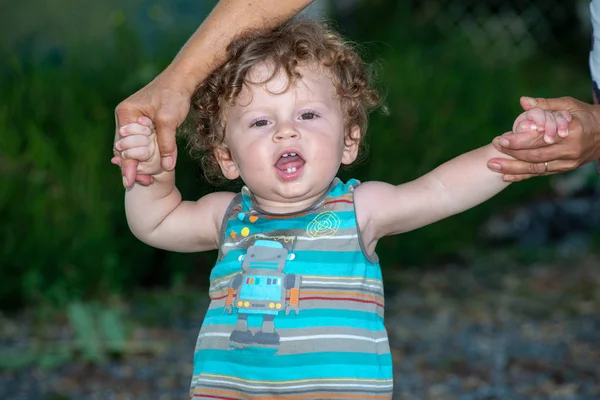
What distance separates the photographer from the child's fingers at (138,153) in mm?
2281

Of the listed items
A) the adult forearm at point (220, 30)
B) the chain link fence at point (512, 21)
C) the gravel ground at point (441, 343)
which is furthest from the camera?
the chain link fence at point (512, 21)

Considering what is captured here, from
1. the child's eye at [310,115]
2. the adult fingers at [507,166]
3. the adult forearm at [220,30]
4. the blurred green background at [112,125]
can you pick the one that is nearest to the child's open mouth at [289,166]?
the child's eye at [310,115]

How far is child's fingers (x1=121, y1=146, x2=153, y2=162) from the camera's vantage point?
2.28 meters

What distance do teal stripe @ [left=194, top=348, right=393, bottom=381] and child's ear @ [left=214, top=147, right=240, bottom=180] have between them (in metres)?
0.48

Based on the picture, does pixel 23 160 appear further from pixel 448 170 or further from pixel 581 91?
pixel 581 91

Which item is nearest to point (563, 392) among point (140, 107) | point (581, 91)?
point (140, 107)

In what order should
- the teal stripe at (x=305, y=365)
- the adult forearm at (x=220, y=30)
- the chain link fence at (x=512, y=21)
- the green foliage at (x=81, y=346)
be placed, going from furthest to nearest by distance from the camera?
Answer: the chain link fence at (x=512, y=21) → the green foliage at (x=81, y=346) → the adult forearm at (x=220, y=30) → the teal stripe at (x=305, y=365)

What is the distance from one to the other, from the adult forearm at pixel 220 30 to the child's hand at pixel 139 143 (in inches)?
7.8

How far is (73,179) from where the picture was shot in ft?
16.6

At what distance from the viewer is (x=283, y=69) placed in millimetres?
2406

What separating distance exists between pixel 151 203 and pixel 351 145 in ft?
1.68

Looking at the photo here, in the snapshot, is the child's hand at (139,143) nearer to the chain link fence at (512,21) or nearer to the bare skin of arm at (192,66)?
the bare skin of arm at (192,66)

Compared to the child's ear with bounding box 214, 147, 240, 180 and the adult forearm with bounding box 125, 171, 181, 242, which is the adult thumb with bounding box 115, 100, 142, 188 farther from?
the child's ear with bounding box 214, 147, 240, 180

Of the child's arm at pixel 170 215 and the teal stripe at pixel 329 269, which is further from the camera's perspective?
the child's arm at pixel 170 215
